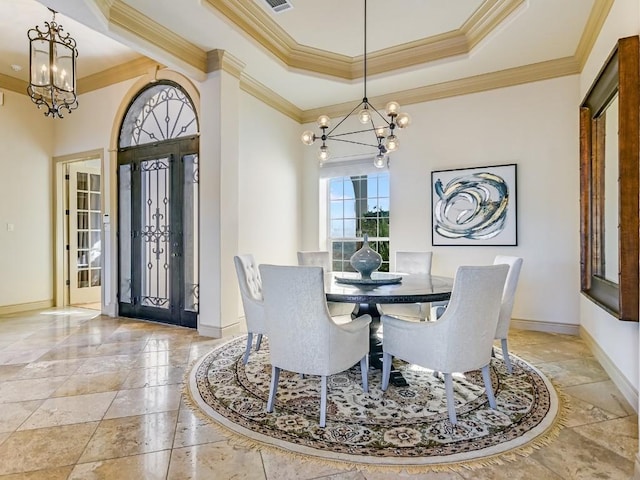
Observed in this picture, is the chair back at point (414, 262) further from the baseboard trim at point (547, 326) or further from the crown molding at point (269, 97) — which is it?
the crown molding at point (269, 97)

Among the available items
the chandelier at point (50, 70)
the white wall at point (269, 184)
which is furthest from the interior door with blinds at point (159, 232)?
the chandelier at point (50, 70)

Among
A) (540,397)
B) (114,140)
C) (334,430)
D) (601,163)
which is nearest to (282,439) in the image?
(334,430)

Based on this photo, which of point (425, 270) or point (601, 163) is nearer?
point (601, 163)

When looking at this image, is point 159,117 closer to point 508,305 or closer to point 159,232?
point 159,232

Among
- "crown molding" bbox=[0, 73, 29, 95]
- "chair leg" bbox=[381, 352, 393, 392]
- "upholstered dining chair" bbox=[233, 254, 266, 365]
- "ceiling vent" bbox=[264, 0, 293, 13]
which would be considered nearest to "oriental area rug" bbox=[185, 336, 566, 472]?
"chair leg" bbox=[381, 352, 393, 392]

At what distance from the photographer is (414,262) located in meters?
3.85

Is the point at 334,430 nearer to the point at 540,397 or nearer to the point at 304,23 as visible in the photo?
the point at 540,397

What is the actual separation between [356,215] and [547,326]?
2768mm

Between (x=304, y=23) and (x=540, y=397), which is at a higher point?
(x=304, y=23)

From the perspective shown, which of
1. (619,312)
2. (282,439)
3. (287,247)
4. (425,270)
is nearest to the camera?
(282,439)

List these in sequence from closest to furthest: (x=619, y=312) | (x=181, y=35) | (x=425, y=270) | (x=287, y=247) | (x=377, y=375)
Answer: (x=619, y=312) < (x=377, y=375) < (x=181, y=35) < (x=425, y=270) < (x=287, y=247)

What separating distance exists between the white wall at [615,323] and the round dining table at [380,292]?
120 centimetres

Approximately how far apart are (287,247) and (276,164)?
121 centimetres

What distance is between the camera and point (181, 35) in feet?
11.5
